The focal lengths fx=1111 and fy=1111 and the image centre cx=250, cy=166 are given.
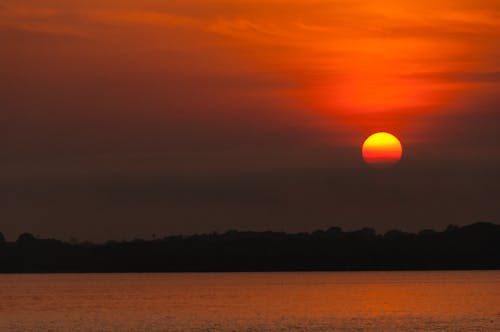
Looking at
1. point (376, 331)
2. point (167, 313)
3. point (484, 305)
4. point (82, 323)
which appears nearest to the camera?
point (376, 331)

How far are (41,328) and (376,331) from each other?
33976 millimetres

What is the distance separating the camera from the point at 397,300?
584 feet

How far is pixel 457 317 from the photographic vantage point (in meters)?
129

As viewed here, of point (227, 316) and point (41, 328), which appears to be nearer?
point (41, 328)

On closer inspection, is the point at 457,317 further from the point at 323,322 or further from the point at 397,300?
the point at 397,300

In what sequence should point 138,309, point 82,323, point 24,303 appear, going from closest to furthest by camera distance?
point 82,323 → point 138,309 → point 24,303

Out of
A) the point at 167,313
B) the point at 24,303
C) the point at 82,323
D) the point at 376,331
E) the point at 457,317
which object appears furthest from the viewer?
the point at 24,303

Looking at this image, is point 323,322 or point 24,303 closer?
point 323,322

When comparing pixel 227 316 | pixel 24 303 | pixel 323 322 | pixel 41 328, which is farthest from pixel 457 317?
pixel 24 303

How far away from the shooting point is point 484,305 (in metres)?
162

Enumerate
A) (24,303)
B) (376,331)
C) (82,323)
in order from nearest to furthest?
(376,331) < (82,323) < (24,303)

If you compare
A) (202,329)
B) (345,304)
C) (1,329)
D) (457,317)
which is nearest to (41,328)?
(1,329)

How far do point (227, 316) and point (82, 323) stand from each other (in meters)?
19.5

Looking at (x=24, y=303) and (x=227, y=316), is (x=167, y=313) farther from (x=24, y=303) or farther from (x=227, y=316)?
(x=24, y=303)
